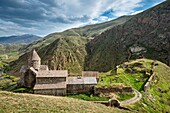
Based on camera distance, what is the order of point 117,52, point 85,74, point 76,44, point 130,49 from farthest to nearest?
point 76,44 → point 117,52 → point 130,49 → point 85,74

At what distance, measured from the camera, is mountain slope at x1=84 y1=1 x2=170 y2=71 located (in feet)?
362

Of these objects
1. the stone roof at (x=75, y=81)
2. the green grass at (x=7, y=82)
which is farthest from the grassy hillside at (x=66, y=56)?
the stone roof at (x=75, y=81)

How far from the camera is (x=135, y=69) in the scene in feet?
169

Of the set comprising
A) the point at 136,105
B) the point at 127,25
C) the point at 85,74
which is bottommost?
Result: the point at 136,105

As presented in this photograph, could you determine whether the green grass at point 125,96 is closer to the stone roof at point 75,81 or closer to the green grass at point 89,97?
the green grass at point 89,97

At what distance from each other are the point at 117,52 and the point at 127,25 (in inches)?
1374

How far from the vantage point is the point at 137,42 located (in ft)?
414

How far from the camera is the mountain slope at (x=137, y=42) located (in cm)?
11019

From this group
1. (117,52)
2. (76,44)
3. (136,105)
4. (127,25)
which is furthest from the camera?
(76,44)

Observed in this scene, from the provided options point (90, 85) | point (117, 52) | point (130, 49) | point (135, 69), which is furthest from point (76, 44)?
point (90, 85)

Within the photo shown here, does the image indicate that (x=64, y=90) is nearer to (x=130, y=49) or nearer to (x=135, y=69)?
(x=135, y=69)

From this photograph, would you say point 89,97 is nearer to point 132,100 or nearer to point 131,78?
point 132,100

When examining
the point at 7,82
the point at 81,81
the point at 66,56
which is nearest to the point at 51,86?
the point at 81,81

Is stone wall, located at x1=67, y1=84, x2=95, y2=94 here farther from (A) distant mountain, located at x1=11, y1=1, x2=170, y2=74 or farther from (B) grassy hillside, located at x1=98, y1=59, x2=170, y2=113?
(A) distant mountain, located at x1=11, y1=1, x2=170, y2=74
